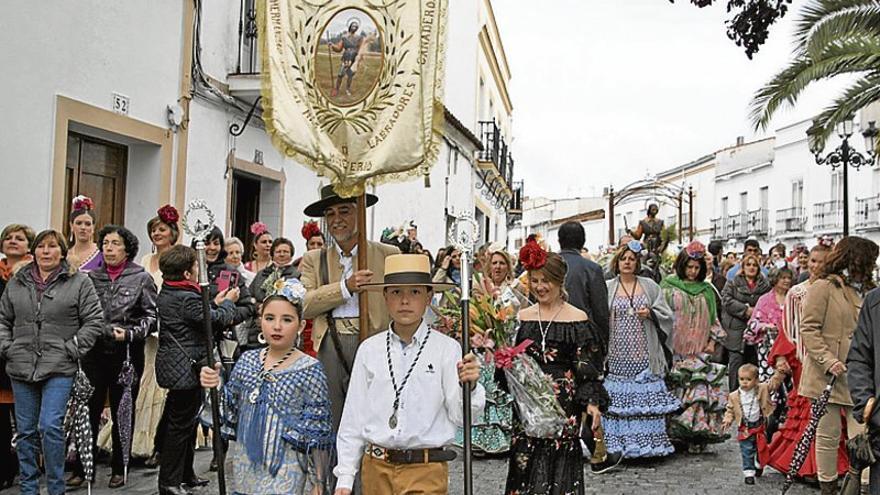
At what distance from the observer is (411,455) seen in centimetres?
429

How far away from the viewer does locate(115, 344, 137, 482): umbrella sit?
285 inches

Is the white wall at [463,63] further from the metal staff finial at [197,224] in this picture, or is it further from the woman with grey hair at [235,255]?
the metal staff finial at [197,224]

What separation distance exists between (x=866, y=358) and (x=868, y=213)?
33039 mm

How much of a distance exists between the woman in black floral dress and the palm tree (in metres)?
8.57

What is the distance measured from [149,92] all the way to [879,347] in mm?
7814

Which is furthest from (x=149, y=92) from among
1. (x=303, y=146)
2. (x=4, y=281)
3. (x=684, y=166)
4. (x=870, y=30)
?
(x=684, y=166)

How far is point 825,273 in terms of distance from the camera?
6766mm

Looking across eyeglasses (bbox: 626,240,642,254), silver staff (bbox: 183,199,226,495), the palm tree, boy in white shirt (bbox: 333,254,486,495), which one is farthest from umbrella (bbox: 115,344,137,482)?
the palm tree

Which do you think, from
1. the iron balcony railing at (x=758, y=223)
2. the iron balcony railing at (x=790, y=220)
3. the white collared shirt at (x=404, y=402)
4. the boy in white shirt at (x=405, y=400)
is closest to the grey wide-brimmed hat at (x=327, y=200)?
the boy in white shirt at (x=405, y=400)

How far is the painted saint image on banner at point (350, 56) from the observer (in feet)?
16.6

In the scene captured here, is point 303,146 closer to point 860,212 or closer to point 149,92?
point 149,92

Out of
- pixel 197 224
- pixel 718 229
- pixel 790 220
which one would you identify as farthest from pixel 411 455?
pixel 718 229

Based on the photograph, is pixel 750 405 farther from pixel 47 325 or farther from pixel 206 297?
pixel 47 325

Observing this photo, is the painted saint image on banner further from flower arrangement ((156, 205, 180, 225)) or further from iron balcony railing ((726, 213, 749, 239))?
iron balcony railing ((726, 213, 749, 239))
